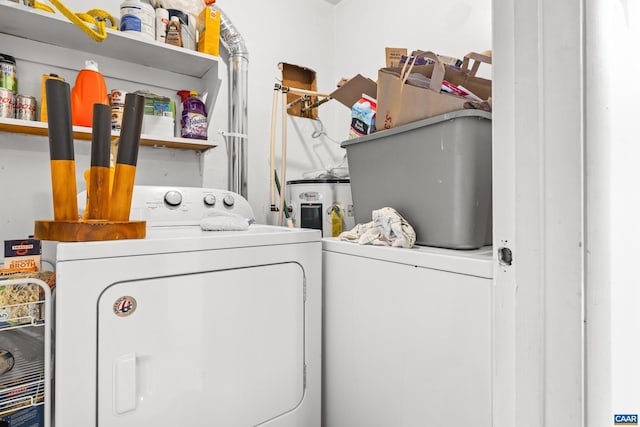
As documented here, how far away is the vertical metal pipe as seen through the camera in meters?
1.85

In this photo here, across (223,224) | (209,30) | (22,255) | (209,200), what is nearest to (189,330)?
(223,224)

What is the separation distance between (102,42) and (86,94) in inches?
9.6

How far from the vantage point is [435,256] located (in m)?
0.89

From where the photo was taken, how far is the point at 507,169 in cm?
67

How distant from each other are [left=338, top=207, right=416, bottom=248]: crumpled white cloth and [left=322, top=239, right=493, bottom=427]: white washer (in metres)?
0.04

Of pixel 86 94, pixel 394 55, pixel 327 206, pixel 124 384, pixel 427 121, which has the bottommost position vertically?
pixel 124 384

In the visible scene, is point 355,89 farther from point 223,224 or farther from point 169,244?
point 169,244

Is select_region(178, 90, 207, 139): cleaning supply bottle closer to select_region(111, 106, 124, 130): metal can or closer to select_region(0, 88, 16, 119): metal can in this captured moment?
select_region(111, 106, 124, 130): metal can

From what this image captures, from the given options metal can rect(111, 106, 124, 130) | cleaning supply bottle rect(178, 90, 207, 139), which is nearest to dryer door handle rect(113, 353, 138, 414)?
metal can rect(111, 106, 124, 130)

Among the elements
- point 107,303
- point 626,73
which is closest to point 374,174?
point 626,73

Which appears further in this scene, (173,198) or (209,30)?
(209,30)

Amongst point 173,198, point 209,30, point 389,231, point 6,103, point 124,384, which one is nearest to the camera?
point 124,384

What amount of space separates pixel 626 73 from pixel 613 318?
0.46 metres
